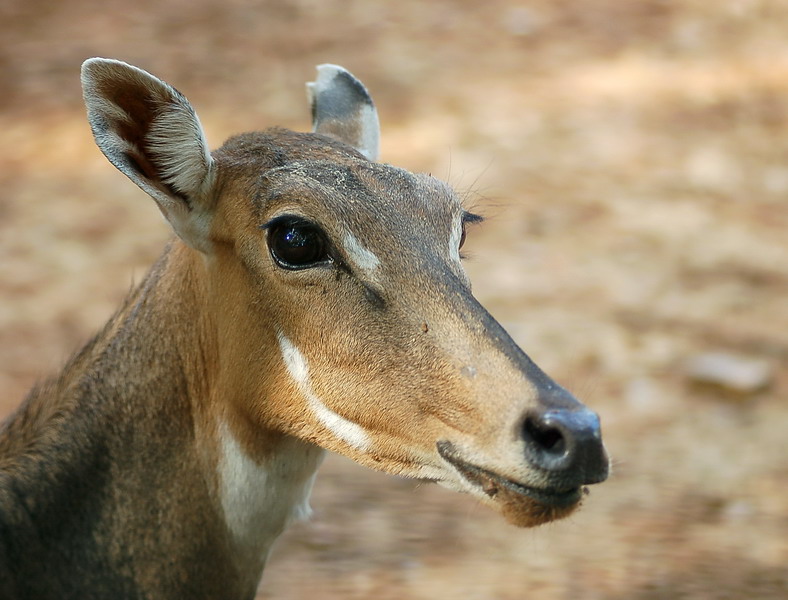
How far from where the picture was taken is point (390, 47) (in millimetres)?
13273

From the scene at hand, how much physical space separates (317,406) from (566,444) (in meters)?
1.11

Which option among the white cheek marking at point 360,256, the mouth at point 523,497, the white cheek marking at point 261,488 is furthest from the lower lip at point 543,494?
the white cheek marking at point 261,488

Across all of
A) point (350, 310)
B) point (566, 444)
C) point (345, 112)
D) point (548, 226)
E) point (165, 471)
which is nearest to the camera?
point (566, 444)

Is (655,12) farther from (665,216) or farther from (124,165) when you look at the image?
(124,165)

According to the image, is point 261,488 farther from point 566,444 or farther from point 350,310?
point 566,444

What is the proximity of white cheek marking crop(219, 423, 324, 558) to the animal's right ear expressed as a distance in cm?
93

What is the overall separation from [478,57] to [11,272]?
6479mm

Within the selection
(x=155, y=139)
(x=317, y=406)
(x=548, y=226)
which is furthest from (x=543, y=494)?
(x=548, y=226)

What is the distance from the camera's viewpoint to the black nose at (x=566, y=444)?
344cm

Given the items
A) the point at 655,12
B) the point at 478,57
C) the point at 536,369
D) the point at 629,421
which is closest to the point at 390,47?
the point at 478,57

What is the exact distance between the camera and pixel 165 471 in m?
4.49

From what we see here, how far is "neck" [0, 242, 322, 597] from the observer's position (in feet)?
14.4

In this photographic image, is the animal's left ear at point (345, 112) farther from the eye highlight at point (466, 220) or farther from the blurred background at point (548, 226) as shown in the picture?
the blurred background at point (548, 226)

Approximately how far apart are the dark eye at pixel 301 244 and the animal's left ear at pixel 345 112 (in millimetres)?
1098
